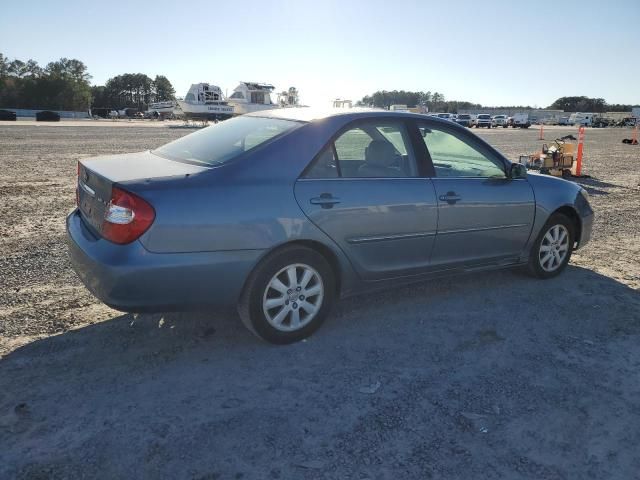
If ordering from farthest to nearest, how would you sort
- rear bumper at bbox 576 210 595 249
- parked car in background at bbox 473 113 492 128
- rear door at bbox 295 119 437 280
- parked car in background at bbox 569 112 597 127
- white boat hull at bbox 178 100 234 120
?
parked car in background at bbox 569 112 597 127, parked car in background at bbox 473 113 492 128, white boat hull at bbox 178 100 234 120, rear bumper at bbox 576 210 595 249, rear door at bbox 295 119 437 280

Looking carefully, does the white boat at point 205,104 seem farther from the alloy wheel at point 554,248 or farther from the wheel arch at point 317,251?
the wheel arch at point 317,251

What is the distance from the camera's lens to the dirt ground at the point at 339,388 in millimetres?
2570

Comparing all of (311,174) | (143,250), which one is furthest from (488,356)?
(143,250)

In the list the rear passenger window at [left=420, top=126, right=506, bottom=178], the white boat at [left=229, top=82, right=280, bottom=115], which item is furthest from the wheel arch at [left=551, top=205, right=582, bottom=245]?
the white boat at [left=229, top=82, right=280, bottom=115]

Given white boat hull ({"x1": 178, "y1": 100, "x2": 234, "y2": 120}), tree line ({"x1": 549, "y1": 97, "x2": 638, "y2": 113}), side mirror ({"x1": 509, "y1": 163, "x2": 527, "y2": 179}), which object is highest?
tree line ({"x1": 549, "y1": 97, "x2": 638, "y2": 113})

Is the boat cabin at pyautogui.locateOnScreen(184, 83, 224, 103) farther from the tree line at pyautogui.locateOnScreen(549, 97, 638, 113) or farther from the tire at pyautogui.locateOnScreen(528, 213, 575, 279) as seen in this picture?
the tree line at pyautogui.locateOnScreen(549, 97, 638, 113)

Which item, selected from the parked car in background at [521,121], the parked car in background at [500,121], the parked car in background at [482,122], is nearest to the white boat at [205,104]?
the parked car in background at [482,122]

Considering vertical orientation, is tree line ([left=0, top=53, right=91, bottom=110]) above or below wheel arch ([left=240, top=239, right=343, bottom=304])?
above

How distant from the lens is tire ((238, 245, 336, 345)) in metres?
3.56

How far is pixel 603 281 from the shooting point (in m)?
5.33

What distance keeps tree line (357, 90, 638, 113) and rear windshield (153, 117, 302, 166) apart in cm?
12722

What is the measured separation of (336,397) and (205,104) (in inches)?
2400

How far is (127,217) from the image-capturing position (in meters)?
3.18

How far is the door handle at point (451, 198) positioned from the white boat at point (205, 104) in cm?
5853
